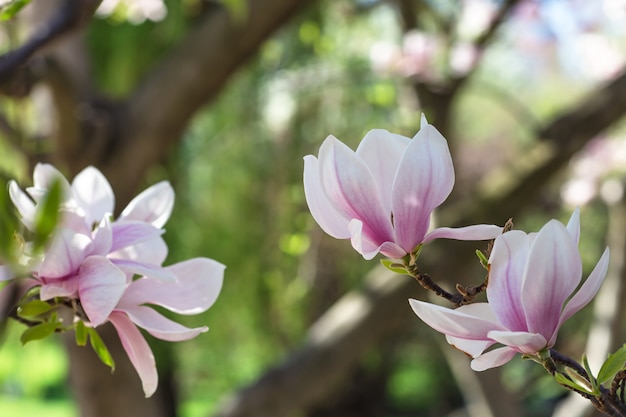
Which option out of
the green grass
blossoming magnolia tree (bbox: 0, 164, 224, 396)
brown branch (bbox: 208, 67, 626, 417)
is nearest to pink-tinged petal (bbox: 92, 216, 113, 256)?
blossoming magnolia tree (bbox: 0, 164, 224, 396)

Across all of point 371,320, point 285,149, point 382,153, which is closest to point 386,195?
point 382,153

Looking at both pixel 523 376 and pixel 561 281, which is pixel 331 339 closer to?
pixel 561 281

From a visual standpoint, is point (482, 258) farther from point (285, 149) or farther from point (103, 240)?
point (285, 149)

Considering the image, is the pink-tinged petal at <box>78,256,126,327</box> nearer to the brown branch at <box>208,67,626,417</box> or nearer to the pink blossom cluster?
the pink blossom cluster

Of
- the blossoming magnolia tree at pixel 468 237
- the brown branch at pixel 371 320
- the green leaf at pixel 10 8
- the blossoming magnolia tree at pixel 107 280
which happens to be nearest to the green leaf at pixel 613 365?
the blossoming magnolia tree at pixel 468 237

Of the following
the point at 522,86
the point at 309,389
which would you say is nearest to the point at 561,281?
the point at 309,389
